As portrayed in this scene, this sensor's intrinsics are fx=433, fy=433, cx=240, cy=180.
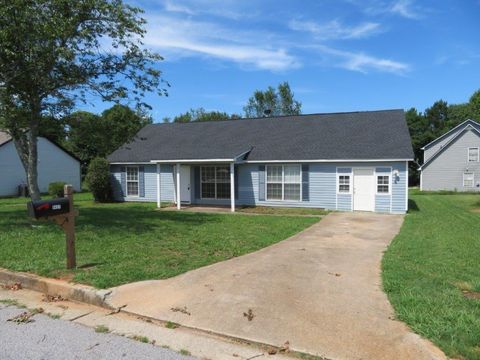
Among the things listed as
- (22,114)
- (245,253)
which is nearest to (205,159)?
(22,114)

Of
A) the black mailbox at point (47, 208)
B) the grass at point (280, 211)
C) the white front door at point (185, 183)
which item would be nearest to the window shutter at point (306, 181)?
the grass at point (280, 211)

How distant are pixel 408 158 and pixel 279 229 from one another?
7454 millimetres

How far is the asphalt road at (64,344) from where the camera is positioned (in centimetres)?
416

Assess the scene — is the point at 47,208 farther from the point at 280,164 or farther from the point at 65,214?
the point at 280,164

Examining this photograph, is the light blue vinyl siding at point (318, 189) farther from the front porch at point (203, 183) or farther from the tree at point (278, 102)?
the tree at point (278, 102)

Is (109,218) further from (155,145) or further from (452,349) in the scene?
(452,349)

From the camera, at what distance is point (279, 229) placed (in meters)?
12.7

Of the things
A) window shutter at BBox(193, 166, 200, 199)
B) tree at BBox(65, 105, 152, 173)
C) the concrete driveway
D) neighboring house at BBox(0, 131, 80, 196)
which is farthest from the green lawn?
neighboring house at BBox(0, 131, 80, 196)

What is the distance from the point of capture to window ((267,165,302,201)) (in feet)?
64.5

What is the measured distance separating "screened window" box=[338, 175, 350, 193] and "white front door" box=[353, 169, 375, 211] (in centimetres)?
30

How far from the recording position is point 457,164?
1455 inches

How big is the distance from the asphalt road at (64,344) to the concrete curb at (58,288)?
0.76m

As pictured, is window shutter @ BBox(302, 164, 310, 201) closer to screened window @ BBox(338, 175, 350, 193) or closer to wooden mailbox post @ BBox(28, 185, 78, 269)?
screened window @ BBox(338, 175, 350, 193)

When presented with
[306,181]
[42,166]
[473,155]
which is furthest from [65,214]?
[473,155]
